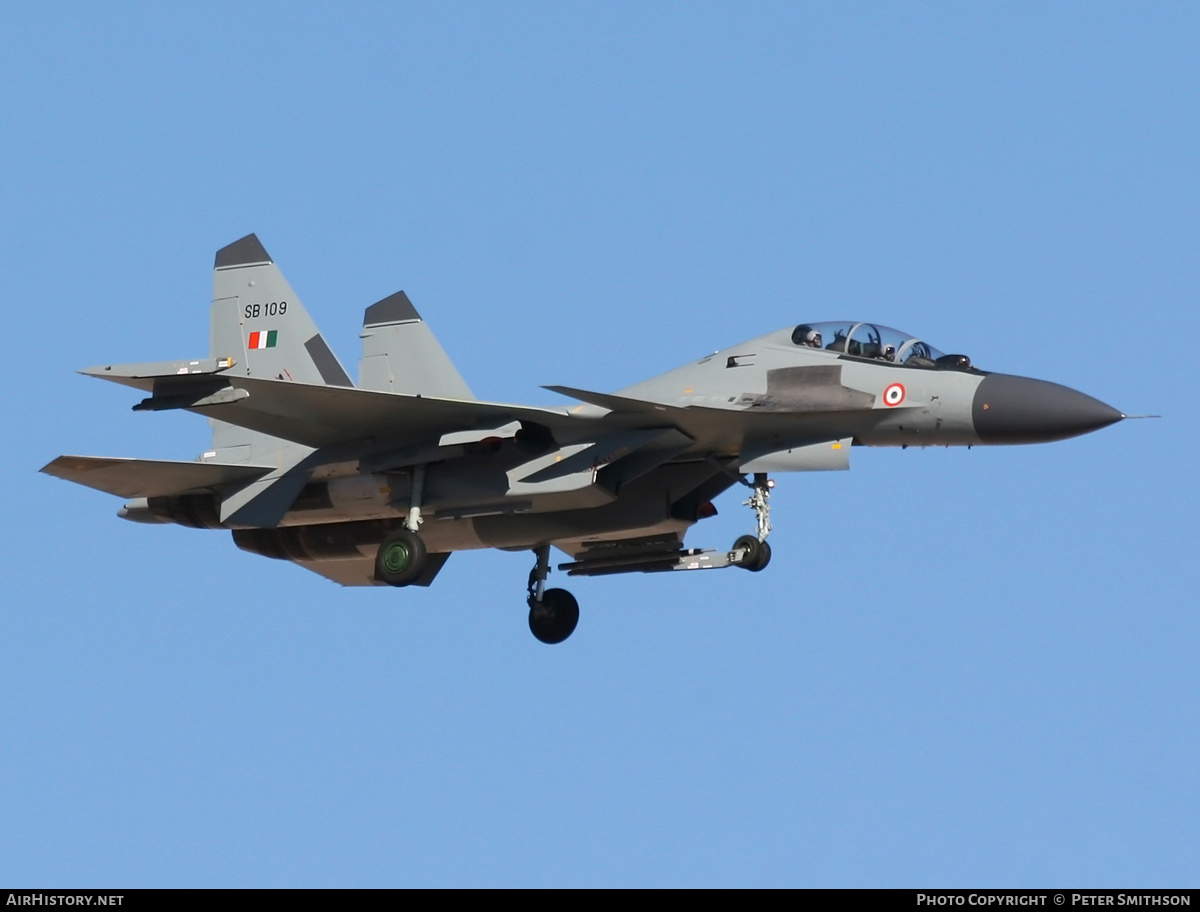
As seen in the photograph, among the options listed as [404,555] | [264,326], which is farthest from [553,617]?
[264,326]

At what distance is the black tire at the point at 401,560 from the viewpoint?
1844 cm

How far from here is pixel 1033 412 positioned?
56.0 ft

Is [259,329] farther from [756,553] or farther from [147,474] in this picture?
[756,553]

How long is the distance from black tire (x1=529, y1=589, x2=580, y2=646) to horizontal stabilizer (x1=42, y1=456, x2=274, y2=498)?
3.39 metres

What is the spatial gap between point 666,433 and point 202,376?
4.52 m

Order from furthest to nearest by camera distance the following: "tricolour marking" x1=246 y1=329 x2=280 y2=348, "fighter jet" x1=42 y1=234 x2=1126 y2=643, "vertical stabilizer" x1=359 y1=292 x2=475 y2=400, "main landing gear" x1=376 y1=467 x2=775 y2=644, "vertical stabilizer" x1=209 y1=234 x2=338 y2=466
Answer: "tricolour marking" x1=246 y1=329 x2=280 y2=348
"vertical stabilizer" x1=209 y1=234 x2=338 y2=466
"vertical stabilizer" x1=359 y1=292 x2=475 y2=400
"main landing gear" x1=376 y1=467 x2=775 y2=644
"fighter jet" x1=42 y1=234 x2=1126 y2=643

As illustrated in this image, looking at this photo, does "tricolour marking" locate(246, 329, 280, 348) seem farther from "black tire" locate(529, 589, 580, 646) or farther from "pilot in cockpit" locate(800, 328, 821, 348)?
"pilot in cockpit" locate(800, 328, 821, 348)

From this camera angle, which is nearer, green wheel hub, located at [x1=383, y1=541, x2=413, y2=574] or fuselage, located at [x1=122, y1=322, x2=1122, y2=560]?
fuselage, located at [x1=122, y1=322, x2=1122, y2=560]

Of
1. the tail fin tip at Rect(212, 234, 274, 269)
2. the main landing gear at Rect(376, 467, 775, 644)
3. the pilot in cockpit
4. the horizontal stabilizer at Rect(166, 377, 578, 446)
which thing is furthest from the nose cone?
the tail fin tip at Rect(212, 234, 274, 269)

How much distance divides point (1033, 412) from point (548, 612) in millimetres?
6156

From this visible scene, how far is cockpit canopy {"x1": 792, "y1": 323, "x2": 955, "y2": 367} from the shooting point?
17625 mm

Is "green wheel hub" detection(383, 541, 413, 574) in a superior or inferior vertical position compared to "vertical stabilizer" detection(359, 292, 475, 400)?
inferior

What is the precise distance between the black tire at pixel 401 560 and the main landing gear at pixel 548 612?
2.31 metres
